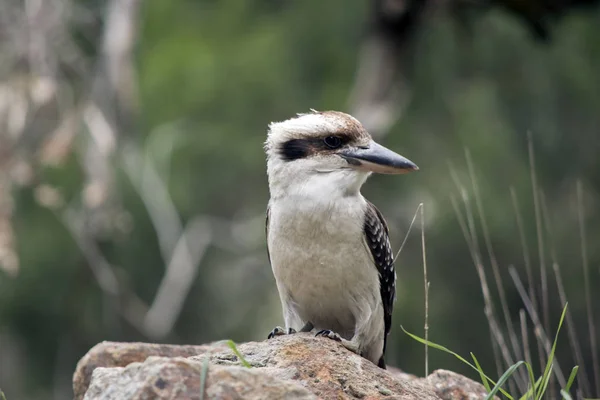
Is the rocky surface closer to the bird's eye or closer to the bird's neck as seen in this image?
the bird's neck

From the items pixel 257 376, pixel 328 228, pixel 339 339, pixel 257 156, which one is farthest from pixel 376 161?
pixel 257 156

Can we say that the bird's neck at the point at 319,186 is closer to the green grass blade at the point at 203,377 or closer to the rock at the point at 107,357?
the rock at the point at 107,357

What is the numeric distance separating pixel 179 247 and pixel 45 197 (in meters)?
3.31

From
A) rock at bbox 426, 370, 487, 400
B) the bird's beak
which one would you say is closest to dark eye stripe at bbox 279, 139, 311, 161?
the bird's beak

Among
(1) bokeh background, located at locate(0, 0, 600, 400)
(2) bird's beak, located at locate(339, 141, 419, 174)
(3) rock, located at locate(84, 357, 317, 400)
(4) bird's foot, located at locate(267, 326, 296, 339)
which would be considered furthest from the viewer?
(1) bokeh background, located at locate(0, 0, 600, 400)

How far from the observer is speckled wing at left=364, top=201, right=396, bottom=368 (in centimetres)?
382

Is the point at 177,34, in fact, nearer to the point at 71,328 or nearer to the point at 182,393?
the point at 71,328

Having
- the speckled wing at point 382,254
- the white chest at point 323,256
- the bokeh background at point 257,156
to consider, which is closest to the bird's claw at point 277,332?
the white chest at point 323,256

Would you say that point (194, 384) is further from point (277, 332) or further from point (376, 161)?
point (376, 161)

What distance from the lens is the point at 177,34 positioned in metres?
11.5

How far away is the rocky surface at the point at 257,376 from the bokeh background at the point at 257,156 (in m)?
4.26

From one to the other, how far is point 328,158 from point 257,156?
636 centimetres

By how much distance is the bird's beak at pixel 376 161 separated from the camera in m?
3.75

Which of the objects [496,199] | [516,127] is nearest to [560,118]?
Answer: [516,127]
